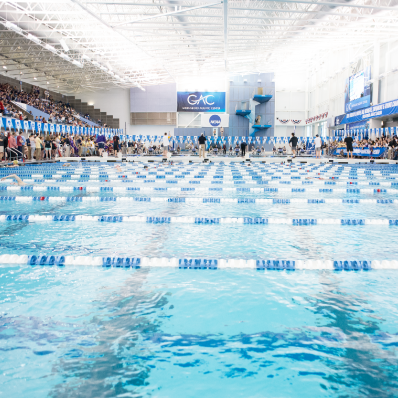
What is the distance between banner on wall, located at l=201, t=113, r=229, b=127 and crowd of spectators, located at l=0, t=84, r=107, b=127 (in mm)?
10168

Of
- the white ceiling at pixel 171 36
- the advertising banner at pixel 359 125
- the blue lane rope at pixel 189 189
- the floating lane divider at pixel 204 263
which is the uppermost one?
the white ceiling at pixel 171 36

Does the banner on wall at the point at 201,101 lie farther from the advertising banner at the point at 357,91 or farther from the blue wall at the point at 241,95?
the advertising banner at the point at 357,91

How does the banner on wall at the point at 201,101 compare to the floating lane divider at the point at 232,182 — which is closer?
the floating lane divider at the point at 232,182

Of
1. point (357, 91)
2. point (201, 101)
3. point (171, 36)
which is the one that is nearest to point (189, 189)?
point (171, 36)

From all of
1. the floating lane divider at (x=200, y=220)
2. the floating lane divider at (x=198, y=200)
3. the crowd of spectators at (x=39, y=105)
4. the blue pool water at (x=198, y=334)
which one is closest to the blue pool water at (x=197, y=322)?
the blue pool water at (x=198, y=334)

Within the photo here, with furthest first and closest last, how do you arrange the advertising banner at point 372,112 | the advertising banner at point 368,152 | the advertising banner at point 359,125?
the advertising banner at point 359,125, the advertising banner at point 368,152, the advertising banner at point 372,112

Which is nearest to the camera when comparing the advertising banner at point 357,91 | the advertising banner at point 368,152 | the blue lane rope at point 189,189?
the blue lane rope at point 189,189

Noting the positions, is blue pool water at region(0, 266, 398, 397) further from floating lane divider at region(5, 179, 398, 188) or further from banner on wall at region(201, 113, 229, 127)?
banner on wall at region(201, 113, 229, 127)

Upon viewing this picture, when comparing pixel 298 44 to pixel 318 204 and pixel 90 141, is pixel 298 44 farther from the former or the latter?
pixel 318 204

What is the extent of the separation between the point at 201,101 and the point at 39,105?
48.2ft

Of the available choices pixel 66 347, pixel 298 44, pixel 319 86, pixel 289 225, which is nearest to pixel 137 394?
pixel 66 347

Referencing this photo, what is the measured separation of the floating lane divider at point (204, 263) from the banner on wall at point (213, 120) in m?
28.6

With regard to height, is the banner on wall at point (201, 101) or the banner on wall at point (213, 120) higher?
the banner on wall at point (201, 101)

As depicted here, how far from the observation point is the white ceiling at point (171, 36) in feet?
54.4
